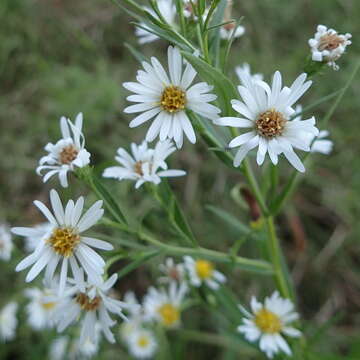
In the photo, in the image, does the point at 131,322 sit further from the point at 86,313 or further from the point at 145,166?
the point at 145,166

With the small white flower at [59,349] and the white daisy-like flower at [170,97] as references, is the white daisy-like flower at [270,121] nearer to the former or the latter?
the white daisy-like flower at [170,97]

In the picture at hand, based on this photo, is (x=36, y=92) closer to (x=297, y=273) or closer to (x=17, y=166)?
(x=17, y=166)

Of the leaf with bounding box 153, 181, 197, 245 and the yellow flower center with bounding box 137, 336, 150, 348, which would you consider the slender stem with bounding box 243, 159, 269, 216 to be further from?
the yellow flower center with bounding box 137, 336, 150, 348

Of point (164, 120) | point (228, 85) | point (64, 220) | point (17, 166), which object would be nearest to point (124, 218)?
point (64, 220)

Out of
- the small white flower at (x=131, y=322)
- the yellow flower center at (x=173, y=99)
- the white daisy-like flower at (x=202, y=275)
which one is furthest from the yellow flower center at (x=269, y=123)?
the small white flower at (x=131, y=322)

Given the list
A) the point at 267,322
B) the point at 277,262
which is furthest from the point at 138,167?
the point at 267,322

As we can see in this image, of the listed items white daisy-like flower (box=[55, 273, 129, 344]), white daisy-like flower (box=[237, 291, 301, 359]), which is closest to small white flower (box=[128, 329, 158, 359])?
white daisy-like flower (box=[237, 291, 301, 359])
